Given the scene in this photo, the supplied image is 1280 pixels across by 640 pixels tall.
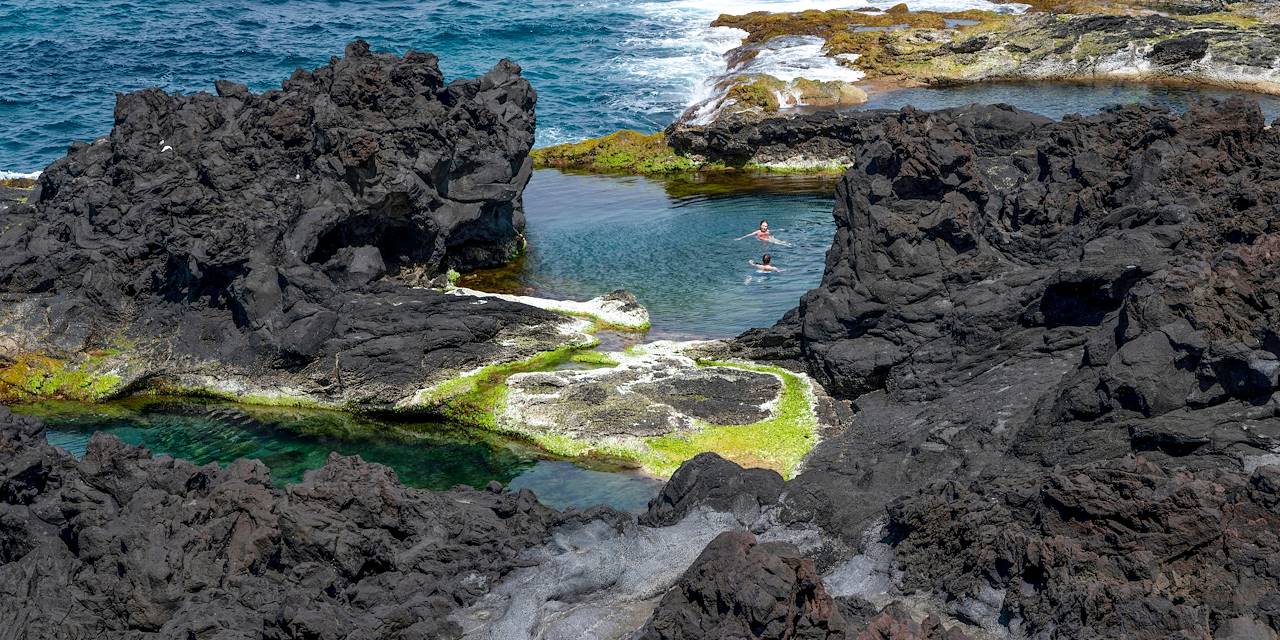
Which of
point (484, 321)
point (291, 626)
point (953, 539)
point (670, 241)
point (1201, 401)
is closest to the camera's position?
point (291, 626)

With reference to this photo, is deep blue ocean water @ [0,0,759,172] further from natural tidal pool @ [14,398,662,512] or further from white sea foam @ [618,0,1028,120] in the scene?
natural tidal pool @ [14,398,662,512]

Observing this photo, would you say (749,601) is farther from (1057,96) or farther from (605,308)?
(1057,96)

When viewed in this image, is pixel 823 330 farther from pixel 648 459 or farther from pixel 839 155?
pixel 839 155

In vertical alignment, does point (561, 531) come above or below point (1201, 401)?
below

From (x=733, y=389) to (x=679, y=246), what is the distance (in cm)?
1469

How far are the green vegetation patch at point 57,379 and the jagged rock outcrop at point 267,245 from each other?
0.06m

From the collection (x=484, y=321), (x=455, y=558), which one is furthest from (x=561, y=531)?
(x=484, y=321)

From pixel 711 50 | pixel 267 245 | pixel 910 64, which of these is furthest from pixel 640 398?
pixel 711 50

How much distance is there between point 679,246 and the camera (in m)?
44.7

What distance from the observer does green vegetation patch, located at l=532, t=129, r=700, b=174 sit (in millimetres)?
57125

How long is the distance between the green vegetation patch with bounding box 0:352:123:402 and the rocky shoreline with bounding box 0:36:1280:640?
209 mm

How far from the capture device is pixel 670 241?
4541cm

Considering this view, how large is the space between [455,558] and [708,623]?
226 inches

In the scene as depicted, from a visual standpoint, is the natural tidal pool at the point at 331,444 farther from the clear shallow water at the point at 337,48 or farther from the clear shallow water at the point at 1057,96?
the clear shallow water at the point at 1057,96
